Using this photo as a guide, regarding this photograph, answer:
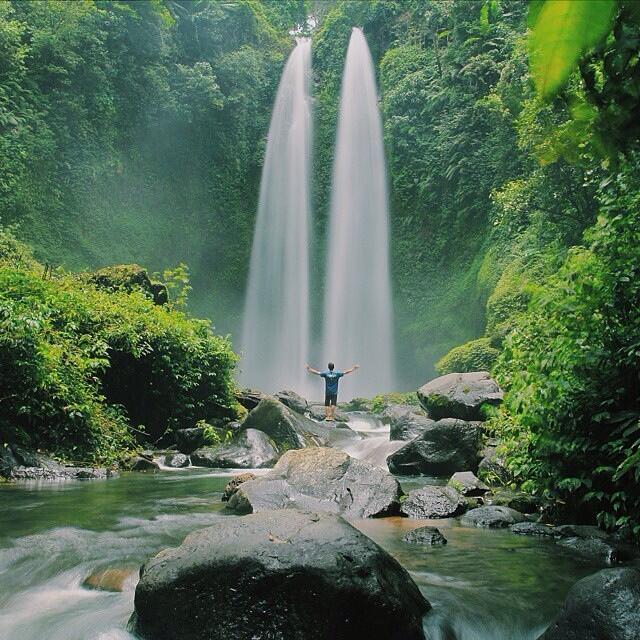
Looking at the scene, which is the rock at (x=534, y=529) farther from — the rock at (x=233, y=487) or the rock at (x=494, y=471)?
the rock at (x=233, y=487)

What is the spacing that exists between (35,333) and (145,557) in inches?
204

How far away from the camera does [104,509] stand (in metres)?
7.03

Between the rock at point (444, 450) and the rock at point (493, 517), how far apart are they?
296 cm

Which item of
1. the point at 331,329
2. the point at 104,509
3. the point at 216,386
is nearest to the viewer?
the point at 104,509

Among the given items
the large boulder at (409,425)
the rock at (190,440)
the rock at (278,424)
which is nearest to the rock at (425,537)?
the rock at (278,424)

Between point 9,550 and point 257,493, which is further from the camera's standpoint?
point 257,493

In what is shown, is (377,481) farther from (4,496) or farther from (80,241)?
(80,241)

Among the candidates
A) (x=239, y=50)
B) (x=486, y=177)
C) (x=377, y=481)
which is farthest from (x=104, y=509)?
(x=239, y=50)

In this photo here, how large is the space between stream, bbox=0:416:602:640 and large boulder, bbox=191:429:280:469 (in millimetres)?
2890

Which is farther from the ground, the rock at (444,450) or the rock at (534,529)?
the rock at (444,450)

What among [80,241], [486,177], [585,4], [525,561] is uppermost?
[486,177]

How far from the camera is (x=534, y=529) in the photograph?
6.33 m

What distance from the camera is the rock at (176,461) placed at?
36.5 feet

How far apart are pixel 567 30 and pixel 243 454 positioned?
36.0 ft
